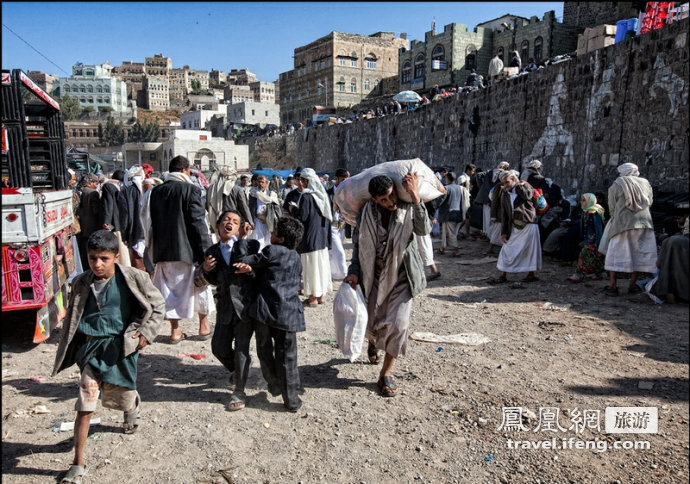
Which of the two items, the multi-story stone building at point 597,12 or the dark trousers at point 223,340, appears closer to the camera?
the dark trousers at point 223,340

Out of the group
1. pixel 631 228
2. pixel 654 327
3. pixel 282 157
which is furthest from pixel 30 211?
pixel 282 157

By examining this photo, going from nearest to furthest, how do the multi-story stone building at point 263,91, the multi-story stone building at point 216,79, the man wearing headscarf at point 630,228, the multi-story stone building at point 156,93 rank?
the man wearing headscarf at point 630,228 < the multi-story stone building at point 263,91 < the multi-story stone building at point 156,93 < the multi-story stone building at point 216,79

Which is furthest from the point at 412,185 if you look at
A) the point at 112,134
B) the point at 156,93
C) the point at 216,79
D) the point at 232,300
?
the point at 216,79

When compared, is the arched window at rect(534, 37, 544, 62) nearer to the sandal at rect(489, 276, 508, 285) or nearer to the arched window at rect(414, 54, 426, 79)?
the arched window at rect(414, 54, 426, 79)

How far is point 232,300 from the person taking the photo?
3236mm

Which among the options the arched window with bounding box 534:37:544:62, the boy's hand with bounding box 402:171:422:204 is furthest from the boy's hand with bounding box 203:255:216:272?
the arched window with bounding box 534:37:544:62

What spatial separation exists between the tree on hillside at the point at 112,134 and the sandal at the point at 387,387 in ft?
284

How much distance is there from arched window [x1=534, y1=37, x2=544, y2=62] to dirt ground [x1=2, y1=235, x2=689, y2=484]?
29320 millimetres

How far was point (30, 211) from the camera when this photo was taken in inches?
158

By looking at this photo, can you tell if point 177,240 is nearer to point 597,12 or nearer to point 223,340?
point 223,340

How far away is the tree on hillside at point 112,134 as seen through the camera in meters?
79.7

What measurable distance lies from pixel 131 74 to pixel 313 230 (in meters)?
130

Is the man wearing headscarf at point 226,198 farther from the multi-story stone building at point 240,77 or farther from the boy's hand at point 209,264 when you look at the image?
the multi-story stone building at point 240,77

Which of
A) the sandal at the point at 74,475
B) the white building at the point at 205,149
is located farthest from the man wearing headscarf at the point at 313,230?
the white building at the point at 205,149
